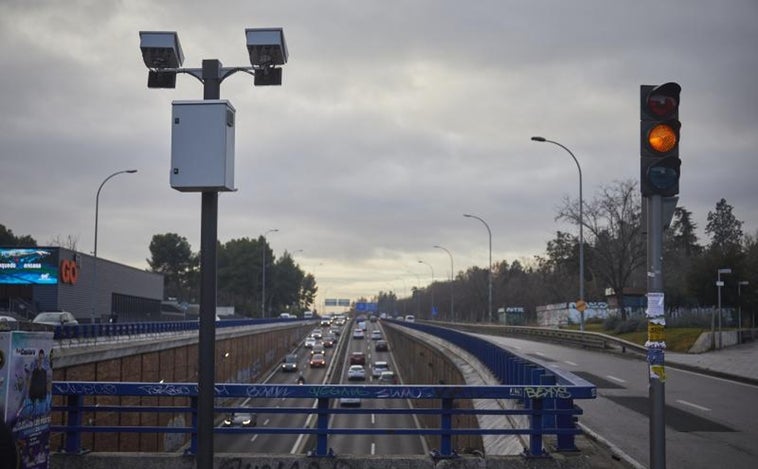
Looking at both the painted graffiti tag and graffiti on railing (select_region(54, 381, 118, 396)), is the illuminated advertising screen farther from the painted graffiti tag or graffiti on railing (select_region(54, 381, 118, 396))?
the painted graffiti tag

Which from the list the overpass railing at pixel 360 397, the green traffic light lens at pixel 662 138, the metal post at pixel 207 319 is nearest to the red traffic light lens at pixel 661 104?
the green traffic light lens at pixel 662 138

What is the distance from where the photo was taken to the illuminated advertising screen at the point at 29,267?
59844mm

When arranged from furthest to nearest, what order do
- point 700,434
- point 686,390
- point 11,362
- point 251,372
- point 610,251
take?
point 251,372
point 610,251
point 686,390
point 700,434
point 11,362

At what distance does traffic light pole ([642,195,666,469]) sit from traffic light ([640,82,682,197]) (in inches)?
7.0

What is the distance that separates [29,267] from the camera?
59.8 metres

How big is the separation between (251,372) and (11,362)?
70.9m

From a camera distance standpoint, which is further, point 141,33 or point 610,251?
point 610,251

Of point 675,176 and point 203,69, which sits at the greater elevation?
point 203,69

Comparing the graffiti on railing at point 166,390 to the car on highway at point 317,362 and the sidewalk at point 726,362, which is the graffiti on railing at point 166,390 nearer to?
the sidewalk at point 726,362

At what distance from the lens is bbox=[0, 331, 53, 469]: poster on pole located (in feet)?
22.6

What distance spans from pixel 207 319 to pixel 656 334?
4495 millimetres

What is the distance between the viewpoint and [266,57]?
7.77 metres

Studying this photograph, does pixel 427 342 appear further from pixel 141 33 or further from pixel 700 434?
pixel 141 33

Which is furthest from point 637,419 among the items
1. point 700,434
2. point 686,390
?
point 686,390
